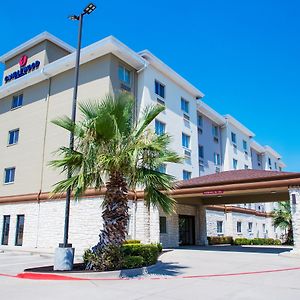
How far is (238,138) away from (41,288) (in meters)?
37.4

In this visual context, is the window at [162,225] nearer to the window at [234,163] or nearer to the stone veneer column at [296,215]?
the stone veneer column at [296,215]

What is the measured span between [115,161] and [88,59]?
52.8 feet

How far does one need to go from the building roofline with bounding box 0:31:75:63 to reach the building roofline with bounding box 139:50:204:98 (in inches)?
329

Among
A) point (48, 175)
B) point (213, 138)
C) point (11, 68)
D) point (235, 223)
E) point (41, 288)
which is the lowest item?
point (41, 288)

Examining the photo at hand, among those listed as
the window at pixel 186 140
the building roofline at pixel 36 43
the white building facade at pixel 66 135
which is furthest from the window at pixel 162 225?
the building roofline at pixel 36 43

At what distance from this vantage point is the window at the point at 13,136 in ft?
102

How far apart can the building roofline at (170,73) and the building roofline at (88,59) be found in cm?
78

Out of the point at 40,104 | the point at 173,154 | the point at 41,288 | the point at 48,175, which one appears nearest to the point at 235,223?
the point at 48,175

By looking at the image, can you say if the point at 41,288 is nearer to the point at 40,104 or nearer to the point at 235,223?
the point at 40,104

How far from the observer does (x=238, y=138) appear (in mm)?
44219

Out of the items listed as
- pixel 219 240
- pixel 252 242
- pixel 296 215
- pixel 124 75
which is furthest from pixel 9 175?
pixel 252 242

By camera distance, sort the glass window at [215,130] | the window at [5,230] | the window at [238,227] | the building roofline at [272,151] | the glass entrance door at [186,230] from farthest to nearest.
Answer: the building roofline at [272,151]
the glass window at [215,130]
the window at [238,227]
the glass entrance door at [186,230]
the window at [5,230]

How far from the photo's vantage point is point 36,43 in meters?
31.0

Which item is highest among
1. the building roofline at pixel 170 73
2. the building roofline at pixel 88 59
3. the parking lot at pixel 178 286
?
the building roofline at pixel 170 73
